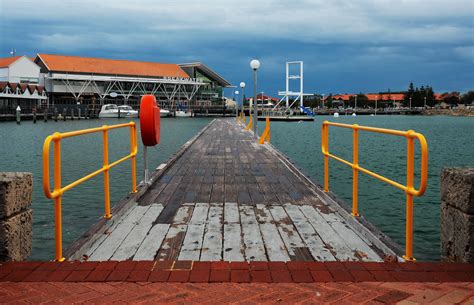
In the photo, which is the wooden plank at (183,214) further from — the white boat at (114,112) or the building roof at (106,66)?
the building roof at (106,66)

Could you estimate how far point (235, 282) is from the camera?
3.95 meters

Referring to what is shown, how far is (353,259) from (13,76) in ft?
317

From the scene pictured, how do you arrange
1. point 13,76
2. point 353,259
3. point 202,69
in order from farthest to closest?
1. point 202,69
2. point 13,76
3. point 353,259

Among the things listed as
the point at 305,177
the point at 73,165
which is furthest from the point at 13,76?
the point at 305,177

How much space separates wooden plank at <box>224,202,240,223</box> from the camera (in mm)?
6535

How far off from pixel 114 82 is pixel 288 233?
102 meters

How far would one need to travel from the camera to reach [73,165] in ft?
67.8

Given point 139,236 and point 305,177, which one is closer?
point 139,236

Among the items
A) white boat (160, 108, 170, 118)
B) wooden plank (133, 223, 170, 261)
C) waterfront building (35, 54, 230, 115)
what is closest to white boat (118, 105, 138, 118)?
white boat (160, 108, 170, 118)

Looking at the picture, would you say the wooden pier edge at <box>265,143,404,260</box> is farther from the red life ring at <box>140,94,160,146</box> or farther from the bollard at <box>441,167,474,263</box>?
the red life ring at <box>140,94,160,146</box>

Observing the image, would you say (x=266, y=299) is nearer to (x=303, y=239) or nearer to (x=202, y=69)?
(x=303, y=239)

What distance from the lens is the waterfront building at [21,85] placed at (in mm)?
A: 80562

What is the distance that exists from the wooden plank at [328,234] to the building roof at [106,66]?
97.6 m

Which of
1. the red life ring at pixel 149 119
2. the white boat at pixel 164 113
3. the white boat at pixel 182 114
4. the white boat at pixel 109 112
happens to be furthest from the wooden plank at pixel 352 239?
the white boat at pixel 182 114
